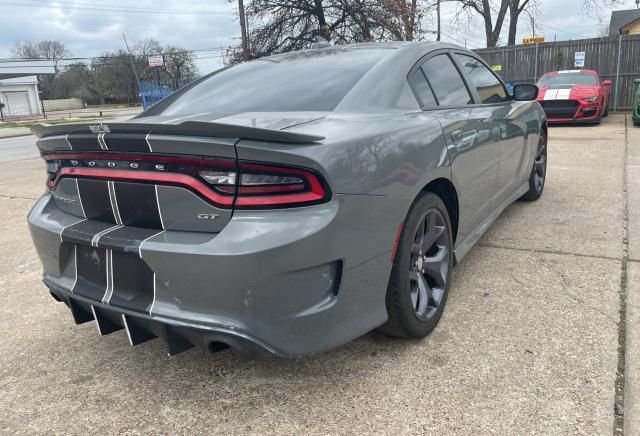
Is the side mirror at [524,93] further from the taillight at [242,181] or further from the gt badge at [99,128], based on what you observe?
the gt badge at [99,128]

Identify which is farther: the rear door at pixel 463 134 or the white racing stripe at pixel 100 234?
the rear door at pixel 463 134

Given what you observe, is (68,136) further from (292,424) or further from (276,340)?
(292,424)

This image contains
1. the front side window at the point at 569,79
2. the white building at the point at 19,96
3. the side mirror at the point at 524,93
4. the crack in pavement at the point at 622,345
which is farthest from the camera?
the white building at the point at 19,96

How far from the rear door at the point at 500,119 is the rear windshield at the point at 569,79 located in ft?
30.6

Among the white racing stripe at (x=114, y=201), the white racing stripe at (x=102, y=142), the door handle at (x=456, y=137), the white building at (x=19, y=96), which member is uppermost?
the white building at (x=19, y=96)

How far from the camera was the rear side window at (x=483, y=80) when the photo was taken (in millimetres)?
3666

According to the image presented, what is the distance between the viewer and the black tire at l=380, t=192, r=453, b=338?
2.38m

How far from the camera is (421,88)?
2.91 metres

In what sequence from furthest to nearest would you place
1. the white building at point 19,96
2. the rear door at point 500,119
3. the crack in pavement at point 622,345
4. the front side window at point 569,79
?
the white building at point 19,96, the front side window at point 569,79, the rear door at point 500,119, the crack in pavement at point 622,345

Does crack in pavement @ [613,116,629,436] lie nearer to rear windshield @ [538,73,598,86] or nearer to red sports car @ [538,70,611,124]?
red sports car @ [538,70,611,124]

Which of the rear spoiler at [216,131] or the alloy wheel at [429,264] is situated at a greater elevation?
the rear spoiler at [216,131]

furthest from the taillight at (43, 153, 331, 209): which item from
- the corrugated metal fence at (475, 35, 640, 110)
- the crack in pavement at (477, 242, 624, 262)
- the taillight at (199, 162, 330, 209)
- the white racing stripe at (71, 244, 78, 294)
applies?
the corrugated metal fence at (475, 35, 640, 110)

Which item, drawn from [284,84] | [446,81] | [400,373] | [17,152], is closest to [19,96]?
[17,152]

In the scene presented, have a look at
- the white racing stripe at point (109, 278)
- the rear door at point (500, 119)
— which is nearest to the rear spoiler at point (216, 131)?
the white racing stripe at point (109, 278)
